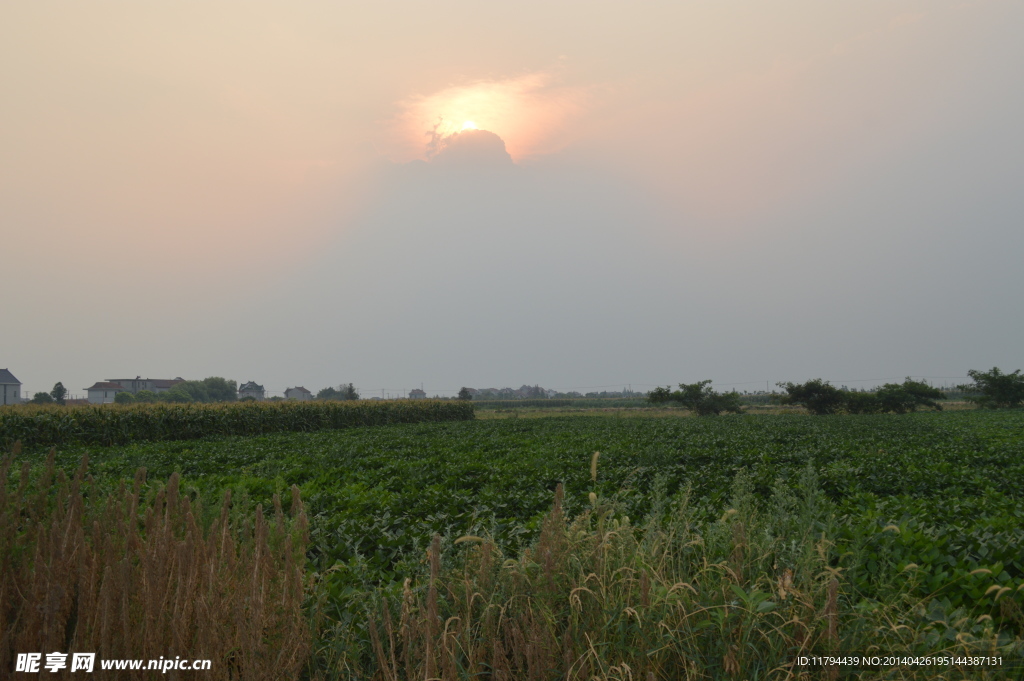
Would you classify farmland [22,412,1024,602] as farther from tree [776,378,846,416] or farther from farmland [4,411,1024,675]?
tree [776,378,846,416]

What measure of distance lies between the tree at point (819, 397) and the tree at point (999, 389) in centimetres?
1337

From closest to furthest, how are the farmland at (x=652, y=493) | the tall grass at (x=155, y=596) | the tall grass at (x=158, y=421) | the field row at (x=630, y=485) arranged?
the tall grass at (x=155, y=596)
the farmland at (x=652, y=493)
the field row at (x=630, y=485)
the tall grass at (x=158, y=421)

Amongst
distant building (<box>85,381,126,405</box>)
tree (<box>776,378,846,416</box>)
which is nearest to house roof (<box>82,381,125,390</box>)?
distant building (<box>85,381,126,405</box>)

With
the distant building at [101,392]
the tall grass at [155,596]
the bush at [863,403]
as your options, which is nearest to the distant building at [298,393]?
the distant building at [101,392]

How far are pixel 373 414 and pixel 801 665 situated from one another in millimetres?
39945

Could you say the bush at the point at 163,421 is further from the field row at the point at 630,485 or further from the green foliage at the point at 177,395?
the green foliage at the point at 177,395

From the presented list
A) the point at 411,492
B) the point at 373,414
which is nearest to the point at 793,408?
the point at 373,414

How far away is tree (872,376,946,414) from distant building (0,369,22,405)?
116 metres

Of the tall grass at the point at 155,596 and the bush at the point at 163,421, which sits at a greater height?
the tall grass at the point at 155,596

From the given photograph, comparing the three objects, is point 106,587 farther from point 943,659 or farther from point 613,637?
point 943,659

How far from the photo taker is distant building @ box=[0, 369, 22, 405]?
82.6 meters

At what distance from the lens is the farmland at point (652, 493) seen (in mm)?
3834

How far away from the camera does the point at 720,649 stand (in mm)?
2801

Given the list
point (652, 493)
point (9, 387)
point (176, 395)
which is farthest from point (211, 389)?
point (652, 493)
